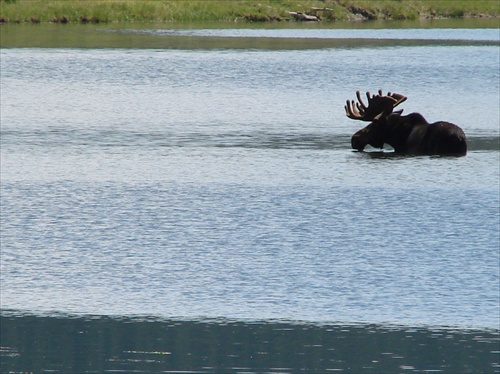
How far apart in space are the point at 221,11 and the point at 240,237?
6356 cm

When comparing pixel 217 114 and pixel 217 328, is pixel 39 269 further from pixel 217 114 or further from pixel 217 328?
pixel 217 114

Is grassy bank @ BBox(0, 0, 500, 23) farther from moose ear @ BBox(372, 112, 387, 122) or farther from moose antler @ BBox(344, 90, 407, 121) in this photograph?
moose ear @ BBox(372, 112, 387, 122)

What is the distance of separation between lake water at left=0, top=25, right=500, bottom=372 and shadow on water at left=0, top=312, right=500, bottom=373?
22 mm

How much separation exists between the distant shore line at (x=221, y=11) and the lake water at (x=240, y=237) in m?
42.2

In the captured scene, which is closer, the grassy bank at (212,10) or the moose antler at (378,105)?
the moose antler at (378,105)

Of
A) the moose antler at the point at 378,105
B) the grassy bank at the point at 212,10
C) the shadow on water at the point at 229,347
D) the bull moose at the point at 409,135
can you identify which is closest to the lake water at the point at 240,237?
the shadow on water at the point at 229,347

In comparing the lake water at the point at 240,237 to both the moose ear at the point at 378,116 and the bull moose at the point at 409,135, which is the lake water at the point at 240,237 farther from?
the moose ear at the point at 378,116

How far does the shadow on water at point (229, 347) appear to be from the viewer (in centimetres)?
872

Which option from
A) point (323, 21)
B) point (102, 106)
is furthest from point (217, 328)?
point (323, 21)

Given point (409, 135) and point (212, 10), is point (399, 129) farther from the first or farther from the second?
point (212, 10)

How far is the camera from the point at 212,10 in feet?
250

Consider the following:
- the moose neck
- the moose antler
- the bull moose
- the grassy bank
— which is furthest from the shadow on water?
the grassy bank

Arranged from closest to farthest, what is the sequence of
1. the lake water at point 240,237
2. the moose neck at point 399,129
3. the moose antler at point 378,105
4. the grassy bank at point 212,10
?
1. the lake water at point 240,237
2. the moose neck at point 399,129
3. the moose antler at point 378,105
4. the grassy bank at point 212,10

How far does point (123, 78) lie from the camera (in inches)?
1423
